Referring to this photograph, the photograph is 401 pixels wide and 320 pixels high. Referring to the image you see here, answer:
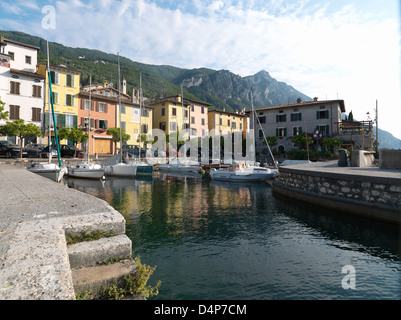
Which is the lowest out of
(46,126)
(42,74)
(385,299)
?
(385,299)

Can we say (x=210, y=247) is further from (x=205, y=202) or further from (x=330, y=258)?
(x=205, y=202)

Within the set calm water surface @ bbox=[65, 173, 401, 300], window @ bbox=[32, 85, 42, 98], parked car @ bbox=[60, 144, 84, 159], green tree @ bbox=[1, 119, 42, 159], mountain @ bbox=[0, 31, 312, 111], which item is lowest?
calm water surface @ bbox=[65, 173, 401, 300]

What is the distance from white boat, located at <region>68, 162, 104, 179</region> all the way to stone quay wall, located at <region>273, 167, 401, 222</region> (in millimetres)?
18071

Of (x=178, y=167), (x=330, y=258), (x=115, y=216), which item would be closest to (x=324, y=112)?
(x=178, y=167)

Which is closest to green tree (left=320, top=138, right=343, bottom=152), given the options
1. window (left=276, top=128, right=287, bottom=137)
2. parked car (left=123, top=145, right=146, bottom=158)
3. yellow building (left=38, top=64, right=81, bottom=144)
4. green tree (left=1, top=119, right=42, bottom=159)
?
window (left=276, top=128, right=287, bottom=137)

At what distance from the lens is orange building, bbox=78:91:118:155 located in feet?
126

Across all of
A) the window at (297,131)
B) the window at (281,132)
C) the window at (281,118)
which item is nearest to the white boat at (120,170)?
the window at (281,132)

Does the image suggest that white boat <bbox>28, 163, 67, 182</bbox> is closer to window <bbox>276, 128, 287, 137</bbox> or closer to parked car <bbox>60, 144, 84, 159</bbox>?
parked car <bbox>60, 144, 84, 159</bbox>

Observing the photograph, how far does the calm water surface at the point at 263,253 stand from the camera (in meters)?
4.88

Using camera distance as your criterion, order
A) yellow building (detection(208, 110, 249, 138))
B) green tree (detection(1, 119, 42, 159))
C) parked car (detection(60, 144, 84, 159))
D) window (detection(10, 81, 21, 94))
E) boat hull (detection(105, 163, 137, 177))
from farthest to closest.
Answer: yellow building (detection(208, 110, 249, 138)) < window (detection(10, 81, 21, 94)) < parked car (detection(60, 144, 84, 159)) < boat hull (detection(105, 163, 137, 177)) < green tree (detection(1, 119, 42, 159))

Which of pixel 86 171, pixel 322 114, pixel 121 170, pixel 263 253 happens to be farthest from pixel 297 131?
pixel 263 253

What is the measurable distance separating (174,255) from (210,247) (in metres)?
1.15

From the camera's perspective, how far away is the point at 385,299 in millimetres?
4625

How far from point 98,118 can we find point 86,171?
18675mm
